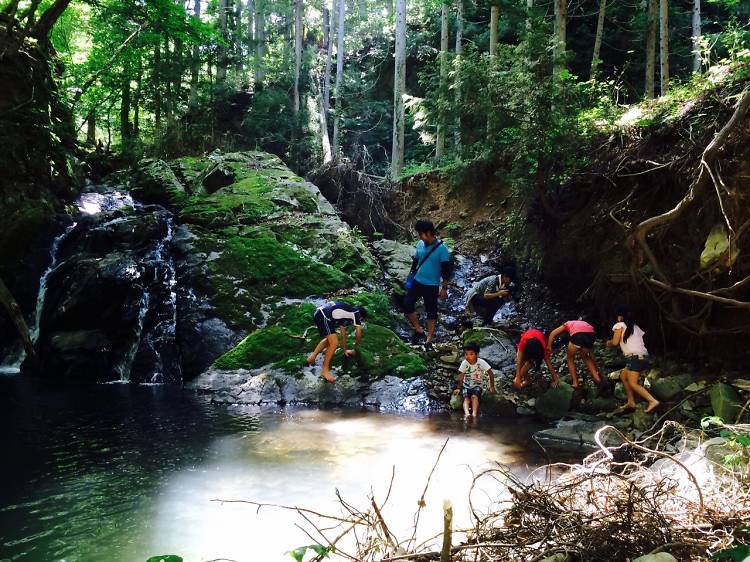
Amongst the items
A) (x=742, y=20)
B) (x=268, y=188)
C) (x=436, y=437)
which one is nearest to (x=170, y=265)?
(x=268, y=188)

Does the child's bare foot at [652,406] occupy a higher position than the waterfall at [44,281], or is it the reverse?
the waterfall at [44,281]

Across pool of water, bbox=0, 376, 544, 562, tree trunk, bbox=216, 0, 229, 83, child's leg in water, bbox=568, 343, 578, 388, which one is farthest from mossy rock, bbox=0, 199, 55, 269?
tree trunk, bbox=216, 0, 229, 83

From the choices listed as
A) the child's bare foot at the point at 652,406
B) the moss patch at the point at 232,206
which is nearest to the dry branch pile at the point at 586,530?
the child's bare foot at the point at 652,406

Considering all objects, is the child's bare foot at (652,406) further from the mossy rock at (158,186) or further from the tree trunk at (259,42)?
the tree trunk at (259,42)

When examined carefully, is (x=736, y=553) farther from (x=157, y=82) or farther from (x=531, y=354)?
(x=157, y=82)

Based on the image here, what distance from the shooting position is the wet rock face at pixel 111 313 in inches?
Result: 399

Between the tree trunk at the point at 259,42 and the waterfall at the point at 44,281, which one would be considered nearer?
the waterfall at the point at 44,281

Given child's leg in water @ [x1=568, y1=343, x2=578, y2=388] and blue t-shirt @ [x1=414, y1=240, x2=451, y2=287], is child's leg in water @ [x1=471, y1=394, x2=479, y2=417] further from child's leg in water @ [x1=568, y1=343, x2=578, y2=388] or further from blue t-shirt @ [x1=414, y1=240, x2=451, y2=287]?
blue t-shirt @ [x1=414, y1=240, x2=451, y2=287]

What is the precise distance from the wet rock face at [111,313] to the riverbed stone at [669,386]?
7.86m

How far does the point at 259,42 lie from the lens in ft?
75.8

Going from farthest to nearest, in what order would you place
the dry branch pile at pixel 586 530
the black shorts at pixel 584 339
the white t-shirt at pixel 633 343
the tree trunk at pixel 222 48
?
the tree trunk at pixel 222 48 → the black shorts at pixel 584 339 → the white t-shirt at pixel 633 343 → the dry branch pile at pixel 586 530

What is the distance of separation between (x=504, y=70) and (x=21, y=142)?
35.3 feet

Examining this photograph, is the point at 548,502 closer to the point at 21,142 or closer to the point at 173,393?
the point at 173,393

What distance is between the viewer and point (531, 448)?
6.28 metres
